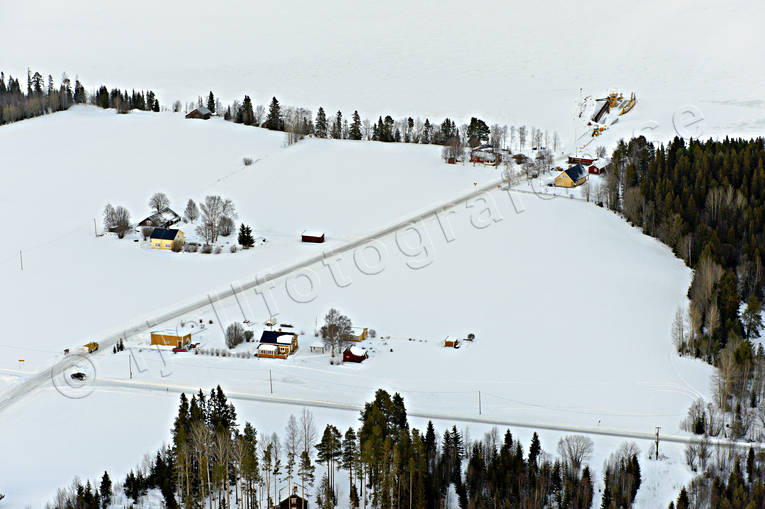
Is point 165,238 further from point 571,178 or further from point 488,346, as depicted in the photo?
point 571,178

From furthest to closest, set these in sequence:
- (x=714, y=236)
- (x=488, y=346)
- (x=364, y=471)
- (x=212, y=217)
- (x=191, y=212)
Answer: (x=191, y=212) → (x=212, y=217) → (x=714, y=236) → (x=488, y=346) → (x=364, y=471)

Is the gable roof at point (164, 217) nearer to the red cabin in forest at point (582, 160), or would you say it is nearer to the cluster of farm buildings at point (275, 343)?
the cluster of farm buildings at point (275, 343)

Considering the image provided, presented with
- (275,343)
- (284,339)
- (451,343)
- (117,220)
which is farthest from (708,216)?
(117,220)

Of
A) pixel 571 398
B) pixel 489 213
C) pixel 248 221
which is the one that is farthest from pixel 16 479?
pixel 489 213

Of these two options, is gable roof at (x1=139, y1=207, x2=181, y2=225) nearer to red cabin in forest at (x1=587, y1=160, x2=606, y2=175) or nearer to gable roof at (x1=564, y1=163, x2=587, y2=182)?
gable roof at (x1=564, y1=163, x2=587, y2=182)

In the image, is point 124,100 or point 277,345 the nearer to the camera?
point 277,345

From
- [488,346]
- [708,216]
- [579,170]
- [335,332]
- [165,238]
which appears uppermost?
[579,170]

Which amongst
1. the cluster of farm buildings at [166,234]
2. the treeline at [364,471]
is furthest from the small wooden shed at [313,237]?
the treeline at [364,471]
